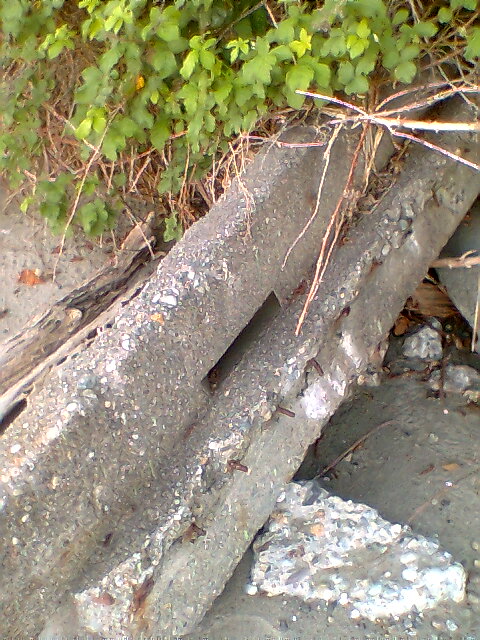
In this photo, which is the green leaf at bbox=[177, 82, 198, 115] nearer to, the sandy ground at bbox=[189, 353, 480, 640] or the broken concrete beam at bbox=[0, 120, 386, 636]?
the broken concrete beam at bbox=[0, 120, 386, 636]

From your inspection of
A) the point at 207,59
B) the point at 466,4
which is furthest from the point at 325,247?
the point at 466,4

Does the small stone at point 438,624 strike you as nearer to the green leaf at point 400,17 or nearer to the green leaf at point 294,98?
the green leaf at point 294,98

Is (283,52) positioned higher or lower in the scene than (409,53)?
higher

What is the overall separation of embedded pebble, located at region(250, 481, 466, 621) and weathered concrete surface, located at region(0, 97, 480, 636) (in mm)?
134

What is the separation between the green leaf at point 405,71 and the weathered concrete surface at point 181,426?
358mm

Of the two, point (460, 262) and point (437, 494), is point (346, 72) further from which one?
point (437, 494)

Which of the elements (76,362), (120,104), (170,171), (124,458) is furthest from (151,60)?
(124,458)

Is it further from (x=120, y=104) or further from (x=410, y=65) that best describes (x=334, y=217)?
(x=120, y=104)

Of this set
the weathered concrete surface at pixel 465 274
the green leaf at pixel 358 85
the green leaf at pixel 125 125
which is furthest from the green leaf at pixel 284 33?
the weathered concrete surface at pixel 465 274

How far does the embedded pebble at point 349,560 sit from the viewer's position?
1825 millimetres

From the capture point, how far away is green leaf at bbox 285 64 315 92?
183 centimetres

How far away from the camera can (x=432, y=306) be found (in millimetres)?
2826

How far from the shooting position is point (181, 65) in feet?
7.07

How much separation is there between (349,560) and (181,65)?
Result: 5.89 ft
